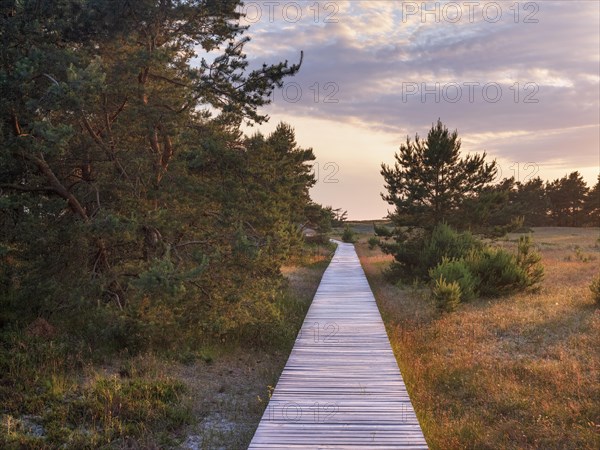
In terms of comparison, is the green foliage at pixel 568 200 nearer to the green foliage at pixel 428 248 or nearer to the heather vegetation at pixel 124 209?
the green foliage at pixel 428 248

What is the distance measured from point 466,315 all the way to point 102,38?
11.1 m

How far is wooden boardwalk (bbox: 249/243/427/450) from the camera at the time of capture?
5.49m

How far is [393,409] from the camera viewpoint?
6293 millimetres

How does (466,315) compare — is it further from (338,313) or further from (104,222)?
(104,222)

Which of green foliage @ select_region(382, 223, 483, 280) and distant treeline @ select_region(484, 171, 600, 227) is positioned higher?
distant treeline @ select_region(484, 171, 600, 227)

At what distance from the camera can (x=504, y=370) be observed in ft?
28.7

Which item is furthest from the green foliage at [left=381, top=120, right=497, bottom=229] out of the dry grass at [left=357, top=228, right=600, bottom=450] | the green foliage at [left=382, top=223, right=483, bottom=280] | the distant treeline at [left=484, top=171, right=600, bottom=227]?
the distant treeline at [left=484, top=171, right=600, bottom=227]

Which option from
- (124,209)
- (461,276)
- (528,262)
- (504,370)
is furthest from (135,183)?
(528,262)

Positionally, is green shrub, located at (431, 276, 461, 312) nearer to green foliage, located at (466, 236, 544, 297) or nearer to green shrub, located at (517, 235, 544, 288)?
green foliage, located at (466, 236, 544, 297)

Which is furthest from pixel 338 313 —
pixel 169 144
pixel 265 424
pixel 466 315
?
pixel 265 424

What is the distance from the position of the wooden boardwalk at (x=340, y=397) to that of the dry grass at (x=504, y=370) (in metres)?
0.44

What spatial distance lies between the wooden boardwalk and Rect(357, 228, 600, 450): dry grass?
17.4 inches

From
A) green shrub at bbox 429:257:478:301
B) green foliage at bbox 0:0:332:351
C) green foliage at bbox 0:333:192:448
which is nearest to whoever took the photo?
green foliage at bbox 0:333:192:448

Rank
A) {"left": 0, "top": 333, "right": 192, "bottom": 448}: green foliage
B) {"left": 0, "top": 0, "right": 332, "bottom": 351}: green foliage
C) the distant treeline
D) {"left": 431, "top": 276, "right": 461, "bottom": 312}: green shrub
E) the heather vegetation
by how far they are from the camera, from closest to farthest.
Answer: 1. {"left": 0, "top": 333, "right": 192, "bottom": 448}: green foliage
2. the heather vegetation
3. {"left": 0, "top": 0, "right": 332, "bottom": 351}: green foliage
4. {"left": 431, "top": 276, "right": 461, "bottom": 312}: green shrub
5. the distant treeline
